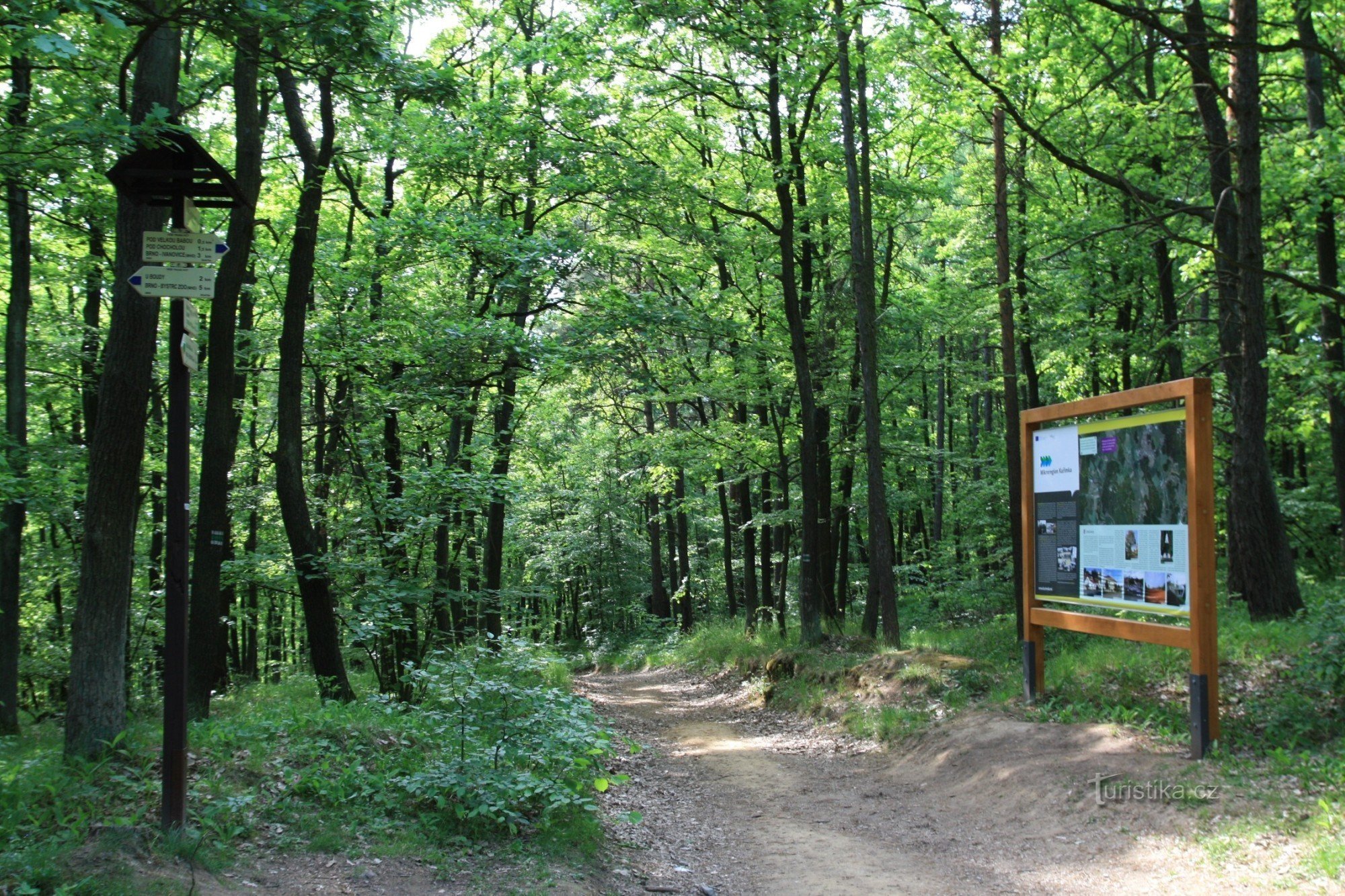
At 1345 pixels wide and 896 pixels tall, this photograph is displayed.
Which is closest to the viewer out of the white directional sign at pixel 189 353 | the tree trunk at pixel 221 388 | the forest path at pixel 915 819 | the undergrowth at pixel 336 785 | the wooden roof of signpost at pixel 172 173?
the undergrowth at pixel 336 785

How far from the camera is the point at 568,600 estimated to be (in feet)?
143

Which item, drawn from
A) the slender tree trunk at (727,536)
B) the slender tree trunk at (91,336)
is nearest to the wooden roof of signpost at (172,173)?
the slender tree trunk at (91,336)

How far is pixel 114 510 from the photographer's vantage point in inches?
220

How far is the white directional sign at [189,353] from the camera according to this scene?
4699 mm

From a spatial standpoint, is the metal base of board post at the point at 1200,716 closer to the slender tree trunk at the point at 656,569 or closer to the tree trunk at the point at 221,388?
the tree trunk at the point at 221,388

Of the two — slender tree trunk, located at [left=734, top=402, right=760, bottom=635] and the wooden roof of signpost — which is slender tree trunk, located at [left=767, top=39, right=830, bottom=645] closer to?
slender tree trunk, located at [left=734, top=402, right=760, bottom=635]

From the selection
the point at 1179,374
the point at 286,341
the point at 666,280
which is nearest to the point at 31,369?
the point at 286,341

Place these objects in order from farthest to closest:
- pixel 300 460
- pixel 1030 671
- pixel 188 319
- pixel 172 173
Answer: pixel 300 460 → pixel 1030 671 → pixel 172 173 → pixel 188 319

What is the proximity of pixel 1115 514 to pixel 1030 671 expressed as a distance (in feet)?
7.32

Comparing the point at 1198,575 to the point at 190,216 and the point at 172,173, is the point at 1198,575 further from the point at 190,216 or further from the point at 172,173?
the point at 172,173

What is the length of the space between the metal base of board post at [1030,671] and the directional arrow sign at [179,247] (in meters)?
8.30

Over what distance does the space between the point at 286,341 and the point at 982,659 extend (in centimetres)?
975

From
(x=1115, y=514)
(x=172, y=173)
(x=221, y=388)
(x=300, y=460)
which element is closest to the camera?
(x=172, y=173)

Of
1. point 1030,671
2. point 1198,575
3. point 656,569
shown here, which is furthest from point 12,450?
point 656,569
